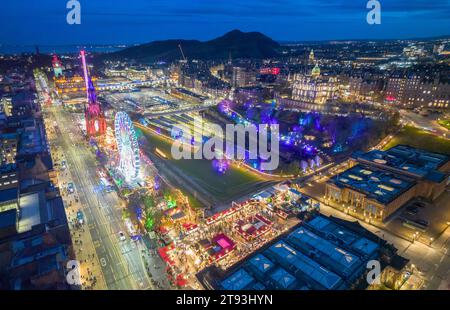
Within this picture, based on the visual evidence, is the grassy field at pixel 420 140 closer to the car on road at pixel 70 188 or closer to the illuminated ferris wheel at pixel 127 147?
the illuminated ferris wheel at pixel 127 147

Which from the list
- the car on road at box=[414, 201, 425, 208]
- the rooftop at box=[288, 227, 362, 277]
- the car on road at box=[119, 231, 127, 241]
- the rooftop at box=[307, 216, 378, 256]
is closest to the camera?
the rooftop at box=[288, 227, 362, 277]

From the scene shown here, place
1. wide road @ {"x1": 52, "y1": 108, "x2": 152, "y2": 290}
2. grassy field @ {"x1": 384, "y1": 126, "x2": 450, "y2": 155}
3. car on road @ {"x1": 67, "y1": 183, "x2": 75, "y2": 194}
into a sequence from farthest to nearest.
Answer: grassy field @ {"x1": 384, "y1": 126, "x2": 450, "y2": 155}
car on road @ {"x1": 67, "y1": 183, "x2": 75, "y2": 194}
wide road @ {"x1": 52, "y1": 108, "x2": 152, "y2": 290}

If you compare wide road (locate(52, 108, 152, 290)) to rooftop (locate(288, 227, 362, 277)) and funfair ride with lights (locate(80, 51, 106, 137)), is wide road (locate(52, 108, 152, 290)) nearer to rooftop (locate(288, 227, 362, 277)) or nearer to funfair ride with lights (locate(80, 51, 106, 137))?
funfair ride with lights (locate(80, 51, 106, 137))

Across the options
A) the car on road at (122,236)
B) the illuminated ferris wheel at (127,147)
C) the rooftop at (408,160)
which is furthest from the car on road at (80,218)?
the rooftop at (408,160)

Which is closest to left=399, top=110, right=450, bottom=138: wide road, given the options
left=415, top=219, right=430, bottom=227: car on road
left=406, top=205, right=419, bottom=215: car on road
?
left=406, top=205, right=419, bottom=215: car on road
